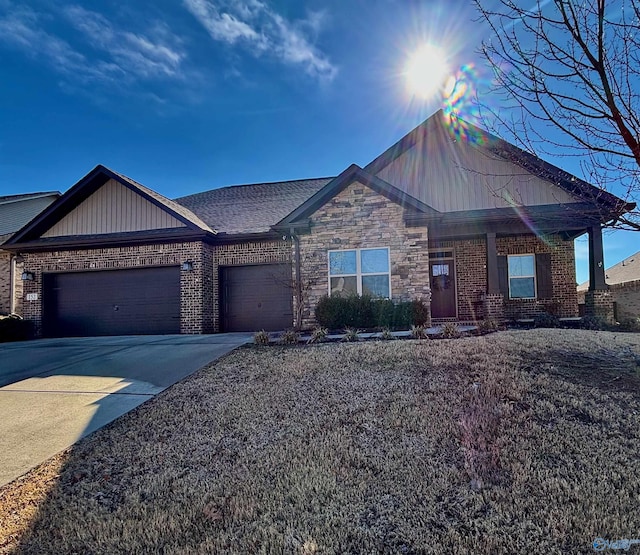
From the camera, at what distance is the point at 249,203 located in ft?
48.3

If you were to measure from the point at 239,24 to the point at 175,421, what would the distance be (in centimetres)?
787

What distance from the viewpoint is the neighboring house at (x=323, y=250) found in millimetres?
10547

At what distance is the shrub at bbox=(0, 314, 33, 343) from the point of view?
1156 centimetres

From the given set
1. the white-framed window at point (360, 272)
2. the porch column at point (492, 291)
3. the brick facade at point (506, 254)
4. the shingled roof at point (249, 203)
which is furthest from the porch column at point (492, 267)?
the shingled roof at point (249, 203)

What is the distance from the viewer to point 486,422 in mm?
3754

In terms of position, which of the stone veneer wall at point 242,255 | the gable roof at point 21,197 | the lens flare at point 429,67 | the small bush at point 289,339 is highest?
the gable roof at point 21,197

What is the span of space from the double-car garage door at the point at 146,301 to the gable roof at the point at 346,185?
75.7 inches

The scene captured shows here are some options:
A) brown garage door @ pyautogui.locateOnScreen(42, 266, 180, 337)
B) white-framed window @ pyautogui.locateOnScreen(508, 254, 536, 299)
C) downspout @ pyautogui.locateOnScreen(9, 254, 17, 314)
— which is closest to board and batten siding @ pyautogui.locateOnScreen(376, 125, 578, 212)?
white-framed window @ pyautogui.locateOnScreen(508, 254, 536, 299)

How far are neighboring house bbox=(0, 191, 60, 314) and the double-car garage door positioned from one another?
1297 mm

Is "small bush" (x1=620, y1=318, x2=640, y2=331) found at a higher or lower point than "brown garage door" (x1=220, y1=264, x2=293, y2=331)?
lower

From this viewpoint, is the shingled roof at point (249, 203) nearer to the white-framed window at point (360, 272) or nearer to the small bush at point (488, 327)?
the white-framed window at point (360, 272)

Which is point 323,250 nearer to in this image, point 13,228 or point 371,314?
point 371,314

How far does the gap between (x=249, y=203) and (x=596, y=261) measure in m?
11.0

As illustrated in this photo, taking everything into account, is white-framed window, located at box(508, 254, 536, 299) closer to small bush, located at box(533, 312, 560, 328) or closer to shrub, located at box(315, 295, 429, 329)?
small bush, located at box(533, 312, 560, 328)
